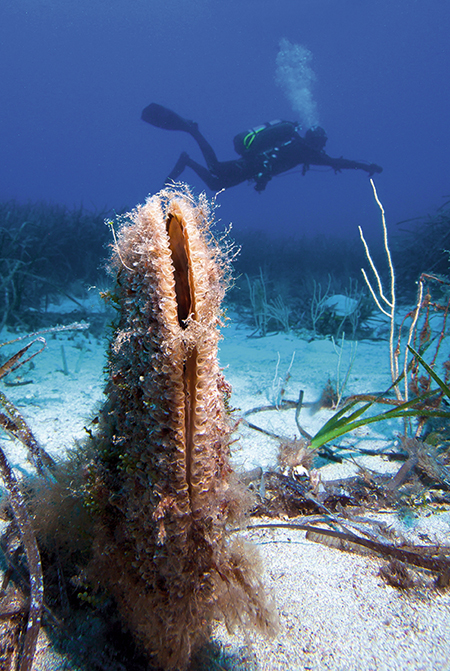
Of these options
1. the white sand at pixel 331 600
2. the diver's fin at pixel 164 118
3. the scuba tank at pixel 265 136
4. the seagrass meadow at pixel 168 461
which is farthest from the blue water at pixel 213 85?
the seagrass meadow at pixel 168 461

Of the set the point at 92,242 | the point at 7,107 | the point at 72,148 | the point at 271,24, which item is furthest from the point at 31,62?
the point at 92,242

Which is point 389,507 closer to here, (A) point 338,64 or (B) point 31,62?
(A) point 338,64

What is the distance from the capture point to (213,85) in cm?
10975

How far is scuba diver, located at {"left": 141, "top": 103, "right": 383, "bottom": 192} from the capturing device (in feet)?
48.0

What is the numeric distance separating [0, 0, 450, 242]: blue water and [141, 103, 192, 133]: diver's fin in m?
68.2

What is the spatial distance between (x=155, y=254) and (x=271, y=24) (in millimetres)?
131543

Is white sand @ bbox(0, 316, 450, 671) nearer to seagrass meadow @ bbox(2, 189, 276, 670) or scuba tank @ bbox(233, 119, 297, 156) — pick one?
seagrass meadow @ bbox(2, 189, 276, 670)

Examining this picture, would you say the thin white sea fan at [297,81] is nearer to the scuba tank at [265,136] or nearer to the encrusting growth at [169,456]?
the scuba tank at [265,136]

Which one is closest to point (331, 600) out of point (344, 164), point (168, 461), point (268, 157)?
point (168, 461)

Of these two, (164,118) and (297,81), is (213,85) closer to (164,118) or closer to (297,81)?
(297,81)

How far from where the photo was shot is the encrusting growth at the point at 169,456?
88 centimetres

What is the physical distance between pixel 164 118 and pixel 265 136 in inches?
273

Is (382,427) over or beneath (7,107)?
beneath

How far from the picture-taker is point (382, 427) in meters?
3.16
